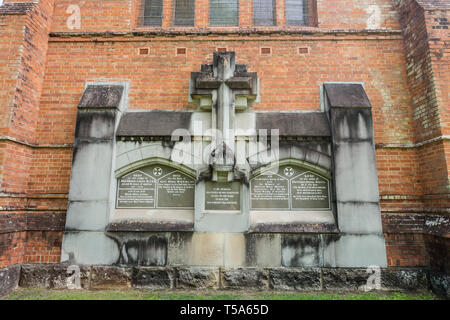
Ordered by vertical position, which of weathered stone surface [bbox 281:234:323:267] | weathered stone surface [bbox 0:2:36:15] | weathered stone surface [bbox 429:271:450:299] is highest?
weathered stone surface [bbox 0:2:36:15]

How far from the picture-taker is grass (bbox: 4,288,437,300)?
15.7ft

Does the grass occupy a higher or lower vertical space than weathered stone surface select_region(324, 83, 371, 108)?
lower

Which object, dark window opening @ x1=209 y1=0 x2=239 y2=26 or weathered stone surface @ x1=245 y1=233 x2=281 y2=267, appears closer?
weathered stone surface @ x1=245 y1=233 x2=281 y2=267

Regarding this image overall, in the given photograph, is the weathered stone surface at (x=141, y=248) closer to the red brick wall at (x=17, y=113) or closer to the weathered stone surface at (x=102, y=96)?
the red brick wall at (x=17, y=113)

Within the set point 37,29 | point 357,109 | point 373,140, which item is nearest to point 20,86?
point 37,29

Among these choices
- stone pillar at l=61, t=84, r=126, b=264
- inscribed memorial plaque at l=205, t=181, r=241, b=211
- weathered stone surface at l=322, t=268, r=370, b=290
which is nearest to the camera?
weathered stone surface at l=322, t=268, r=370, b=290

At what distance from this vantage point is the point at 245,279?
5.18 metres

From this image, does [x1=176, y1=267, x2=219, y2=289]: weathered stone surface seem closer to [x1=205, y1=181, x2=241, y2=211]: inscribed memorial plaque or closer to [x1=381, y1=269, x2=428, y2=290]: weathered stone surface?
[x1=205, y1=181, x2=241, y2=211]: inscribed memorial plaque

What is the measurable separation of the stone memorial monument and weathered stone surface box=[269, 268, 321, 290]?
14 cm

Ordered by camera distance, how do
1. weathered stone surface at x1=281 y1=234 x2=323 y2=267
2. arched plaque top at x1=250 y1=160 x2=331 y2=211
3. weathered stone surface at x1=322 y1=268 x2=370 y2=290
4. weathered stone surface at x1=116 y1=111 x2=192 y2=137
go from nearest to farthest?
weathered stone surface at x1=322 y1=268 x2=370 y2=290 → weathered stone surface at x1=281 y1=234 x2=323 y2=267 → arched plaque top at x1=250 y1=160 x2=331 y2=211 → weathered stone surface at x1=116 y1=111 x2=192 y2=137

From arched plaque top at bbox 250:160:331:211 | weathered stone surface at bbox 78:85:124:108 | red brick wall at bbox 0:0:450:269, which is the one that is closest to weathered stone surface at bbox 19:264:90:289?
red brick wall at bbox 0:0:450:269

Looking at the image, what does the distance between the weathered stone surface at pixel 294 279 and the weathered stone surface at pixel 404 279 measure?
1.41m

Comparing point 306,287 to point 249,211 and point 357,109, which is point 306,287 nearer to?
point 249,211

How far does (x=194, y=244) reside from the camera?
533 centimetres
